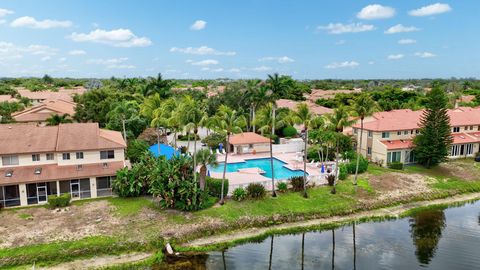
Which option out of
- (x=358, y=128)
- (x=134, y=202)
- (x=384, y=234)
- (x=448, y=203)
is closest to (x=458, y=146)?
(x=358, y=128)

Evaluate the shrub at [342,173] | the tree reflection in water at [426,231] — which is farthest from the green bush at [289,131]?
the tree reflection in water at [426,231]

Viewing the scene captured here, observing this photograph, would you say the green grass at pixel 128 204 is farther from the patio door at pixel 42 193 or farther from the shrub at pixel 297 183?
the shrub at pixel 297 183

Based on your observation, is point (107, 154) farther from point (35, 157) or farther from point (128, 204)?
point (35, 157)

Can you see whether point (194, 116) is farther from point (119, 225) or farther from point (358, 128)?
point (358, 128)

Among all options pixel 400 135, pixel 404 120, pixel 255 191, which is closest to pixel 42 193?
pixel 255 191

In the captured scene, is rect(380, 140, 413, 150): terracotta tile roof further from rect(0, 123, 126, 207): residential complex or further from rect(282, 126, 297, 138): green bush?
rect(0, 123, 126, 207): residential complex
